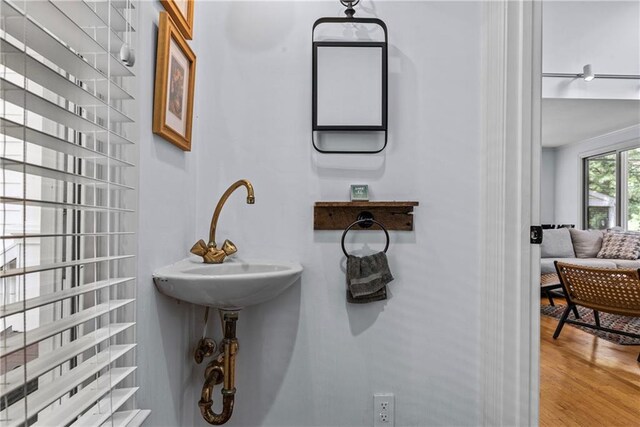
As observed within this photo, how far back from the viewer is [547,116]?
4891mm

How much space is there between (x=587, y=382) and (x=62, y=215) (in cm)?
295

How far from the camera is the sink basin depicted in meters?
1.12

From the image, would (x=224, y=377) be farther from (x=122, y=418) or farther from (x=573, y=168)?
(x=573, y=168)

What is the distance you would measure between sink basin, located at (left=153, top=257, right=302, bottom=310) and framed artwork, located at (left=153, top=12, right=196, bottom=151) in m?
0.43

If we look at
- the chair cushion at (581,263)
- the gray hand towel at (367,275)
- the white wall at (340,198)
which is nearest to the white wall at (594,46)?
the chair cushion at (581,263)

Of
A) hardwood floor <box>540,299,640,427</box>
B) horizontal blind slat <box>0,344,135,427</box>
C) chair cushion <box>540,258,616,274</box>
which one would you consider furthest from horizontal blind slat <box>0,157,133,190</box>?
chair cushion <box>540,258,616,274</box>

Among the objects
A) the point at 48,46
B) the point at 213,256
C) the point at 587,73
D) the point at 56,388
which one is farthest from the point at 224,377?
the point at 587,73

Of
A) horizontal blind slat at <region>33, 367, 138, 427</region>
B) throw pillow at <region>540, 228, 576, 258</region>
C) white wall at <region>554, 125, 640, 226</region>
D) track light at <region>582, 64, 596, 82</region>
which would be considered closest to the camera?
horizontal blind slat at <region>33, 367, 138, 427</region>

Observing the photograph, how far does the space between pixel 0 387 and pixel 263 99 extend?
4.19 ft

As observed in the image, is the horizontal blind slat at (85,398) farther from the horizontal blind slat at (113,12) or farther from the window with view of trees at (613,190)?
the window with view of trees at (613,190)

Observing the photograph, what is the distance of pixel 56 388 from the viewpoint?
0.65 m

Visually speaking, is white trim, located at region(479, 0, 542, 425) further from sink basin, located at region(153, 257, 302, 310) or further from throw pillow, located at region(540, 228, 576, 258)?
throw pillow, located at region(540, 228, 576, 258)

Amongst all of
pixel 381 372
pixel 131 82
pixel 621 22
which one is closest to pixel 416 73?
pixel 131 82

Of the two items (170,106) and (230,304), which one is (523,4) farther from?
(230,304)
